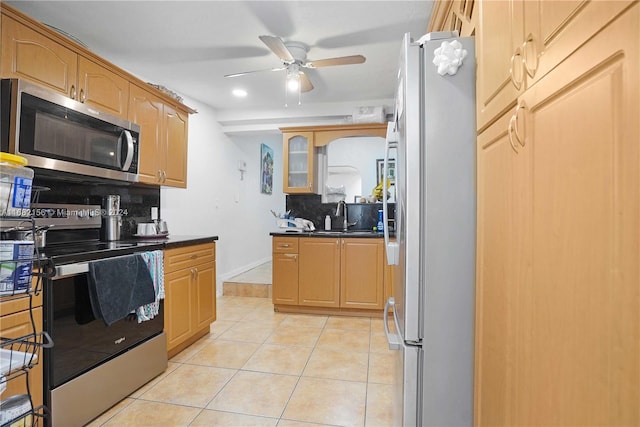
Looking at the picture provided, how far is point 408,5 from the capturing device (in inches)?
80.1

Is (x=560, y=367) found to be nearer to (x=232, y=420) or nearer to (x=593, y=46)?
(x=593, y=46)

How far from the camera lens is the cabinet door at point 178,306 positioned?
2.29 meters

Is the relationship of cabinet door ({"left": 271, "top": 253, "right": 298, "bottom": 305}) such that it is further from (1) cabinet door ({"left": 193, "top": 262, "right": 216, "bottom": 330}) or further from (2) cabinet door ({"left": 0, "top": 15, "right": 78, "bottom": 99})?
(2) cabinet door ({"left": 0, "top": 15, "right": 78, "bottom": 99})

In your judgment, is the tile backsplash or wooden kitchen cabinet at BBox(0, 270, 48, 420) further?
the tile backsplash

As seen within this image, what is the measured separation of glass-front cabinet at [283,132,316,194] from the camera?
12.8ft

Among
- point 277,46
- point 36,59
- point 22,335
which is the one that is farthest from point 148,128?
point 22,335

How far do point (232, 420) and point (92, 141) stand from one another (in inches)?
72.8

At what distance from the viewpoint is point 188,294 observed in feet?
8.25

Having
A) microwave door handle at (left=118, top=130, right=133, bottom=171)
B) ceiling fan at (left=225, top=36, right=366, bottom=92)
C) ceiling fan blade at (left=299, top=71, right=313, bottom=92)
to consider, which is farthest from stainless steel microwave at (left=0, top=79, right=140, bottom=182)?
ceiling fan blade at (left=299, top=71, right=313, bottom=92)

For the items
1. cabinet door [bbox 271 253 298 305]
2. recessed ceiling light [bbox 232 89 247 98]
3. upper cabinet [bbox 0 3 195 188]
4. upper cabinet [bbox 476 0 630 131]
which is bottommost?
cabinet door [bbox 271 253 298 305]

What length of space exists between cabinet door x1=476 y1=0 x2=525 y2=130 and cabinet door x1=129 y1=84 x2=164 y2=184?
91.9 inches

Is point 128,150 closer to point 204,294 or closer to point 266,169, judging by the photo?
point 204,294

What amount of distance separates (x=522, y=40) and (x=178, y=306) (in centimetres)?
254

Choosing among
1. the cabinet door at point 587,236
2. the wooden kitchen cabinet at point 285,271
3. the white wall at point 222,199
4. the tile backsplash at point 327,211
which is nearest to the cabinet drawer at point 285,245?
the wooden kitchen cabinet at point 285,271
